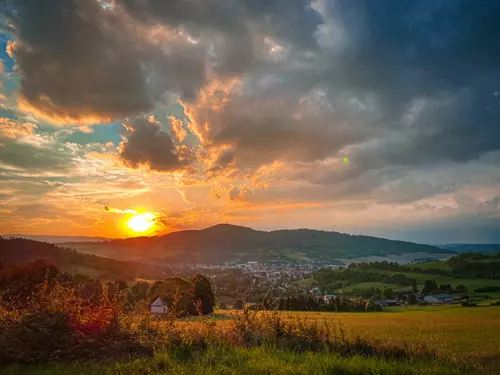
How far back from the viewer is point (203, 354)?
9.48 m

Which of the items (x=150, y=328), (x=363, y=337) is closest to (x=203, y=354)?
(x=150, y=328)

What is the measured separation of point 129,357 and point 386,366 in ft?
19.0

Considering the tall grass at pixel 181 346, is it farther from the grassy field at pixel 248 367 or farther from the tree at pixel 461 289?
the tree at pixel 461 289

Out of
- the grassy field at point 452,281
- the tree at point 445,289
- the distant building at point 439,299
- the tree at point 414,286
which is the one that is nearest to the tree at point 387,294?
the tree at point 414,286

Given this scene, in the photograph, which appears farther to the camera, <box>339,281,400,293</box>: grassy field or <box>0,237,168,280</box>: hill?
<box>339,281,400,293</box>: grassy field

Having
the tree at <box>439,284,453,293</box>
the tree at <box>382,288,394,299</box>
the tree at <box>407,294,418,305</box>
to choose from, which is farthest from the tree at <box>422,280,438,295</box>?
the tree at <box>407,294,418,305</box>

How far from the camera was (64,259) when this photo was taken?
102 meters

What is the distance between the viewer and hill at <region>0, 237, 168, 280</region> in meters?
76.6

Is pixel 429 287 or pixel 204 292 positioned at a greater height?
pixel 204 292

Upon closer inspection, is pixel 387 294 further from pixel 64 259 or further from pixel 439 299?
pixel 64 259

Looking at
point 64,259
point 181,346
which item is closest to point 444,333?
point 181,346

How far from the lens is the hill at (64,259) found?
7662 centimetres

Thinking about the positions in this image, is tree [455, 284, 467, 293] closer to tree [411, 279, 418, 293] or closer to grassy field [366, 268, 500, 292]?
grassy field [366, 268, 500, 292]

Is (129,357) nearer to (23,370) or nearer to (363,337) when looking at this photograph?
(23,370)
